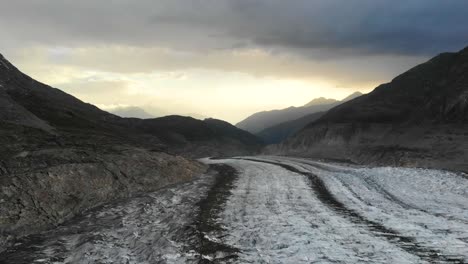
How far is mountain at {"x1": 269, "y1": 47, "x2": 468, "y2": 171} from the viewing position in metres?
55.9

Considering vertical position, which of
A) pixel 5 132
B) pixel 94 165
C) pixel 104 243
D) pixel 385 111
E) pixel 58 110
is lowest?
pixel 104 243

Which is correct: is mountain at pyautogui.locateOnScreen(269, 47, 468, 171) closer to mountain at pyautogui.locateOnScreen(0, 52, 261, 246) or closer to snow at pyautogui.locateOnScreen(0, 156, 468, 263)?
snow at pyautogui.locateOnScreen(0, 156, 468, 263)

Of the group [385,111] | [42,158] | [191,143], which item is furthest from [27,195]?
[191,143]

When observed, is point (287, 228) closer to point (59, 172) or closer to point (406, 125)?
point (59, 172)

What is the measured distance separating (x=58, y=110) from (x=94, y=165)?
21945 mm

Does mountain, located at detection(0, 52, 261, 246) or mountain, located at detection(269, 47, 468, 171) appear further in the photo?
mountain, located at detection(269, 47, 468, 171)

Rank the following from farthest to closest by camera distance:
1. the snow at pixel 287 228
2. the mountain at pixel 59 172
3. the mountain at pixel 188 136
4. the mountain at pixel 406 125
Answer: the mountain at pixel 188 136, the mountain at pixel 406 125, the mountain at pixel 59 172, the snow at pixel 287 228

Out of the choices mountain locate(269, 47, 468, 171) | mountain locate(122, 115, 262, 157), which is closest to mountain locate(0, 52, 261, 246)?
mountain locate(269, 47, 468, 171)

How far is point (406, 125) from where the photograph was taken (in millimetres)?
82500

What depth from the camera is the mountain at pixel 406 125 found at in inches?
2200

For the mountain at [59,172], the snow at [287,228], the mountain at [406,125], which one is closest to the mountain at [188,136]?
the mountain at [406,125]

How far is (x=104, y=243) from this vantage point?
12164 mm

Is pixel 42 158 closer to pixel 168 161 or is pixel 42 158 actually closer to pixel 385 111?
pixel 168 161

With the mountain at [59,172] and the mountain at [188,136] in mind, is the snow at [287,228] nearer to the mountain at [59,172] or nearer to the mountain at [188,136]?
the mountain at [59,172]
